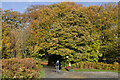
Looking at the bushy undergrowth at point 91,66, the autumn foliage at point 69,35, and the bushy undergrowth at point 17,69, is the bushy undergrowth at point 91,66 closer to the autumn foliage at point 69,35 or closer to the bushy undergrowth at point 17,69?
the autumn foliage at point 69,35

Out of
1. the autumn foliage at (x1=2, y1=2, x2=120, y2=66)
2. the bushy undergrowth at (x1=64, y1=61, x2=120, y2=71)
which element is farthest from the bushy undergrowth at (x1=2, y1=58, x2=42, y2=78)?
the bushy undergrowth at (x1=64, y1=61, x2=120, y2=71)

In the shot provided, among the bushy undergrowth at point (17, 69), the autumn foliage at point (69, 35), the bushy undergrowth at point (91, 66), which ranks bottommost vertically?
the bushy undergrowth at point (91, 66)

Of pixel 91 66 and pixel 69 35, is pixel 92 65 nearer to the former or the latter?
pixel 91 66

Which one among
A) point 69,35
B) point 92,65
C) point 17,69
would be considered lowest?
point 92,65

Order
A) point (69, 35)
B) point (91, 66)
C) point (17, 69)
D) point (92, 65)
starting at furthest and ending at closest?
point (91, 66), point (92, 65), point (69, 35), point (17, 69)

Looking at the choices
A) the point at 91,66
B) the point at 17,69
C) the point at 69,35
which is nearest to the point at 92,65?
the point at 91,66

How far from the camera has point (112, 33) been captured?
1116 cm

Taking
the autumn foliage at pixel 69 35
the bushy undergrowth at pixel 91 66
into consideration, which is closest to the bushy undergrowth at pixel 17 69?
the autumn foliage at pixel 69 35

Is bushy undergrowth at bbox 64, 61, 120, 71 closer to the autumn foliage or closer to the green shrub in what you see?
the green shrub

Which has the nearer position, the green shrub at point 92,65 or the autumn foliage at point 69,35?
the autumn foliage at point 69,35

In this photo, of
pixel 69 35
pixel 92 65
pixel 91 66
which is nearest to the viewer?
pixel 69 35

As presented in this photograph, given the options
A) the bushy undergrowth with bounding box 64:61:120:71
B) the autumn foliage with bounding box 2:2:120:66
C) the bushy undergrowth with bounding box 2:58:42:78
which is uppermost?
the autumn foliage with bounding box 2:2:120:66

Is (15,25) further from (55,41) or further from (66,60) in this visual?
(66,60)

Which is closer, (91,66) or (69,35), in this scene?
(69,35)
